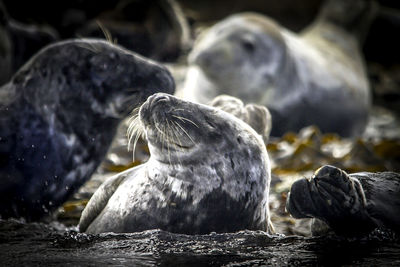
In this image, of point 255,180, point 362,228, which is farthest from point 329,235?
point 255,180

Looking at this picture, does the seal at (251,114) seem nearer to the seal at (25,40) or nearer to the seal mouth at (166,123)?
the seal mouth at (166,123)

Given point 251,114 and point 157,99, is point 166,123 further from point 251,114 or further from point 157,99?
point 251,114

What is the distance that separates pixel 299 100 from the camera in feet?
23.6

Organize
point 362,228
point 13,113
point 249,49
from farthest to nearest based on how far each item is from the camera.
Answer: point 249,49
point 13,113
point 362,228

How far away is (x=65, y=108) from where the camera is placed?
4141 mm

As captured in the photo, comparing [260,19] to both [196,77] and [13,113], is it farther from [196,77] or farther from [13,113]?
[13,113]

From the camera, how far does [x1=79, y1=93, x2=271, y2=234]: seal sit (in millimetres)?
3131

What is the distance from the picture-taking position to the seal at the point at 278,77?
6828 mm

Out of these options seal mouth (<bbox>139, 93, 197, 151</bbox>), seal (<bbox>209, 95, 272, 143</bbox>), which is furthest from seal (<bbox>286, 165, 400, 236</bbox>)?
seal (<bbox>209, 95, 272, 143</bbox>)

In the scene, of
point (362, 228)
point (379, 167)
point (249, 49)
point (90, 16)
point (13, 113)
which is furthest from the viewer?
point (90, 16)

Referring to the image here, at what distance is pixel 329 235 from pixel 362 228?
187 millimetres

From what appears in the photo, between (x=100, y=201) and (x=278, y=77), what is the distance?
392cm

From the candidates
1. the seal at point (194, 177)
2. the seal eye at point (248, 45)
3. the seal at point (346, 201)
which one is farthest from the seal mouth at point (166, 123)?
the seal eye at point (248, 45)

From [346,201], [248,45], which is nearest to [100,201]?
[346,201]
